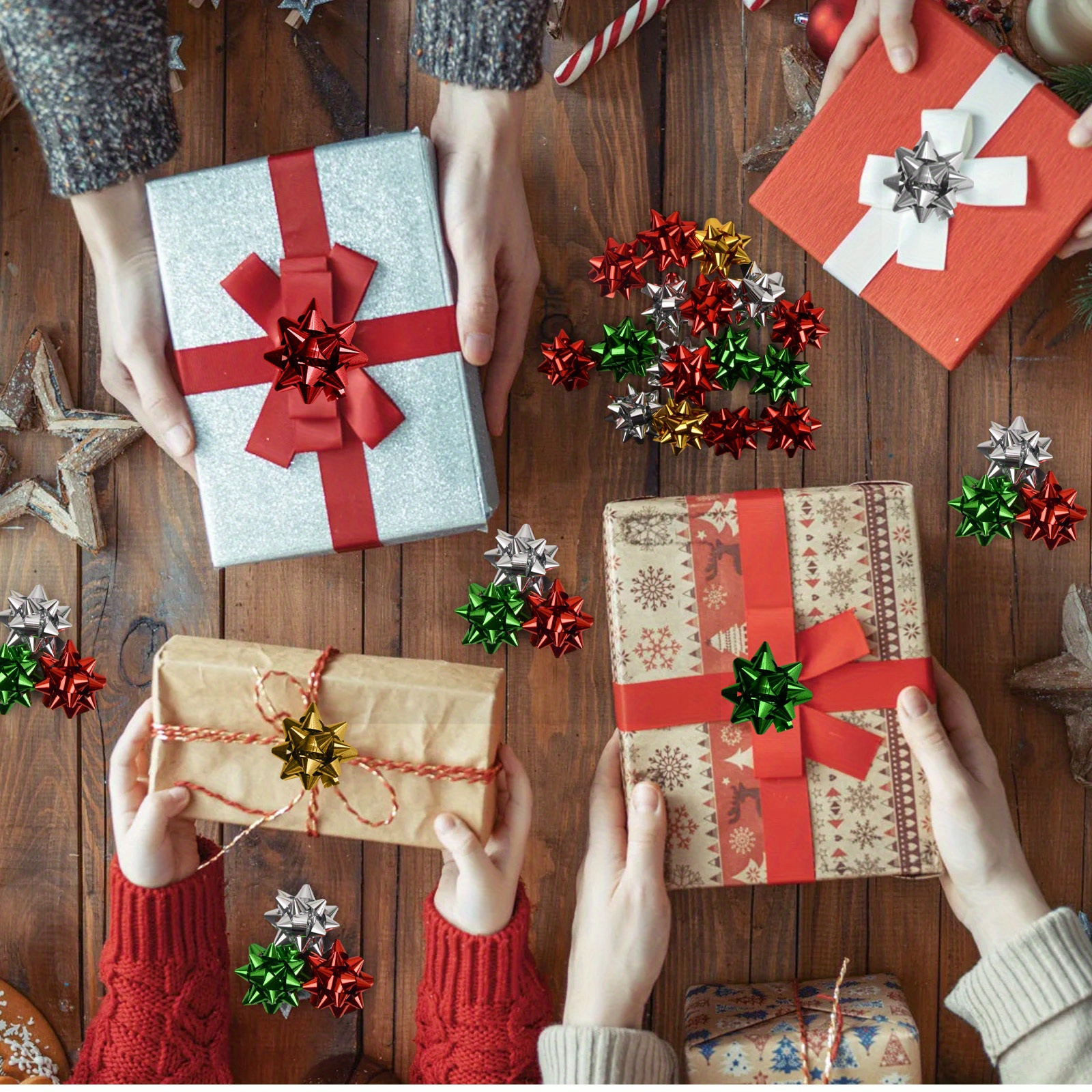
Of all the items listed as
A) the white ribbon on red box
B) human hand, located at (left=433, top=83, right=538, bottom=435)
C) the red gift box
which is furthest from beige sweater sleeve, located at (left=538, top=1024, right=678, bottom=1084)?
the white ribbon on red box

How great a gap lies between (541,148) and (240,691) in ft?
3.18

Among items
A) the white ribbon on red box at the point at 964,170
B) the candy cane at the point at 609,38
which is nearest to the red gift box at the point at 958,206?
the white ribbon on red box at the point at 964,170

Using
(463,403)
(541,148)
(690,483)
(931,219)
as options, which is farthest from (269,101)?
(931,219)

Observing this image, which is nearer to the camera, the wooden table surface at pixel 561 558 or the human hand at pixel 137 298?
the human hand at pixel 137 298

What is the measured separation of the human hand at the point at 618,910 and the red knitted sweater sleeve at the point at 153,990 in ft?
1.79

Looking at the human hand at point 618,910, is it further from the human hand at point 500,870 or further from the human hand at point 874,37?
the human hand at point 874,37

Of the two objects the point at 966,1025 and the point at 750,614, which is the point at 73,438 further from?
the point at 966,1025

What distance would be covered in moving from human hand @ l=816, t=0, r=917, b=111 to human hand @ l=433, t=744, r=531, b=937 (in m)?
1.06

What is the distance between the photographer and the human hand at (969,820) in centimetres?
127

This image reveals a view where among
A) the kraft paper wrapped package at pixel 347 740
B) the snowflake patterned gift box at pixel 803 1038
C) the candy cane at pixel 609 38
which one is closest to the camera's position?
the kraft paper wrapped package at pixel 347 740

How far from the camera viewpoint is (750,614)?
129 cm

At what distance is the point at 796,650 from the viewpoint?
1290 mm

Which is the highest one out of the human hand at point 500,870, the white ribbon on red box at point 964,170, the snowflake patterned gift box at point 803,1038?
the white ribbon on red box at point 964,170

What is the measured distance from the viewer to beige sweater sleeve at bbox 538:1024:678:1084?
4.24ft
